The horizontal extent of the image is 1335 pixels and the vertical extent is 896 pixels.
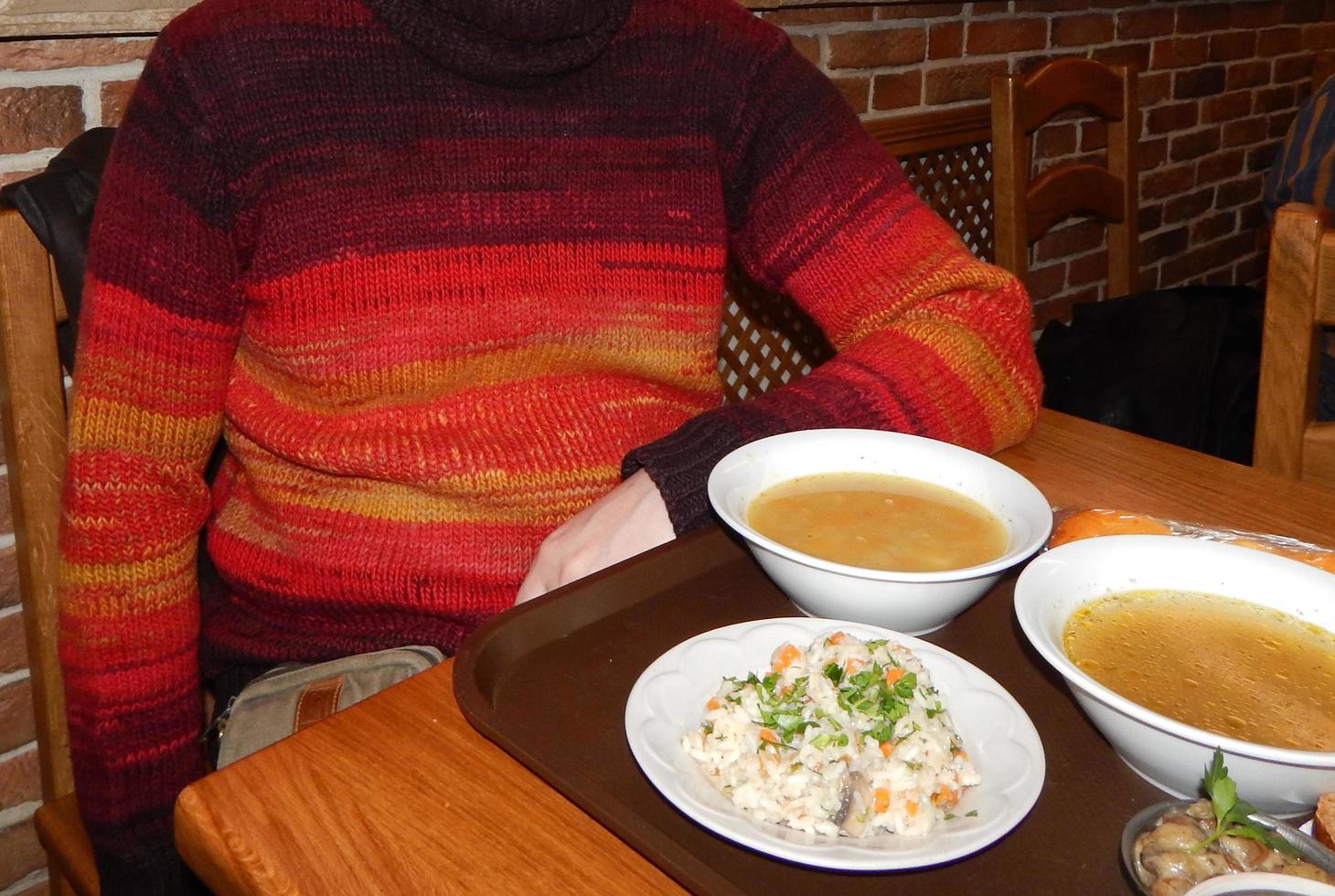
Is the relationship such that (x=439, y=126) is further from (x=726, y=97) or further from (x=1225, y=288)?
(x=1225, y=288)

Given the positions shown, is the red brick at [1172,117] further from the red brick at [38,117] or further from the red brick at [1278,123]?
the red brick at [38,117]

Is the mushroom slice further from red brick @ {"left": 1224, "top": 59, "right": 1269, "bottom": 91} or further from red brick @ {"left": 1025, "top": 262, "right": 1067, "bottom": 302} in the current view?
red brick @ {"left": 1224, "top": 59, "right": 1269, "bottom": 91}

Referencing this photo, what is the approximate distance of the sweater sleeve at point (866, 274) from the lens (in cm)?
102

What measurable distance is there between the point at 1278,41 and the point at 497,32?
9.66 ft

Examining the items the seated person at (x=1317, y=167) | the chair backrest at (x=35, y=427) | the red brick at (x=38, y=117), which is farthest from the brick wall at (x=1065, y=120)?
the seated person at (x=1317, y=167)

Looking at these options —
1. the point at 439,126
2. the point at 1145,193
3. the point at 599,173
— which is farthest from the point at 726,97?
the point at 1145,193

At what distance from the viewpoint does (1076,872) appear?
562mm

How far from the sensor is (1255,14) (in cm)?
306

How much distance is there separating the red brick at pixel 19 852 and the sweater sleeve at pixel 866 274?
1148 millimetres

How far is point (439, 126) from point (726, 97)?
11.5 inches

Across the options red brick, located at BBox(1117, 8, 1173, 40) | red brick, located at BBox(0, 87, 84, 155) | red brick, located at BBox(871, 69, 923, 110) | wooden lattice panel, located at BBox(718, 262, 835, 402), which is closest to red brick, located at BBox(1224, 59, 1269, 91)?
red brick, located at BBox(1117, 8, 1173, 40)

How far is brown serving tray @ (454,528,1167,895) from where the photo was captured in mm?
557

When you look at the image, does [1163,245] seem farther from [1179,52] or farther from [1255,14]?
[1255,14]

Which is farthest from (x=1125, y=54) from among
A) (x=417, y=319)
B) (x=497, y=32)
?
(x=417, y=319)
